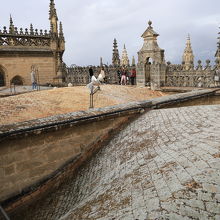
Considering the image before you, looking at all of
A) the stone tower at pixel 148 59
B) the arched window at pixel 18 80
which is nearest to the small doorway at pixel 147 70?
the stone tower at pixel 148 59

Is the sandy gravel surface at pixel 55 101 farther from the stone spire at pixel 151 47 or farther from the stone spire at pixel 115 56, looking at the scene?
the stone spire at pixel 115 56

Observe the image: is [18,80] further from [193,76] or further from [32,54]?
[193,76]

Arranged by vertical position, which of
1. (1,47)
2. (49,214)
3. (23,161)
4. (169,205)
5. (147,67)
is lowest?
(49,214)

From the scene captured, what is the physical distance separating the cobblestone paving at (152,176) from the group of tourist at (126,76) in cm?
1273

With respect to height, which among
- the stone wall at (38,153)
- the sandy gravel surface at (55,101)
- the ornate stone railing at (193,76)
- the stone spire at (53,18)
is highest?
the stone spire at (53,18)

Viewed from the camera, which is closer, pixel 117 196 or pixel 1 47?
pixel 117 196

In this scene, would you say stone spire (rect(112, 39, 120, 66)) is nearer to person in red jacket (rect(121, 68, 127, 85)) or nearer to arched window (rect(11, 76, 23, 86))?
person in red jacket (rect(121, 68, 127, 85))

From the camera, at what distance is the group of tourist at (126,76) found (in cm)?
1997

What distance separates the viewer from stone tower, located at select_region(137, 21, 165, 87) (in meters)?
17.0

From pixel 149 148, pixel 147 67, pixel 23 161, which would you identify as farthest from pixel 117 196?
pixel 147 67

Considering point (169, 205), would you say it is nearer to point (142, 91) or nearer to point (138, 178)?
point (138, 178)

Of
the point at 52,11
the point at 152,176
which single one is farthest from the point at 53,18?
the point at 152,176

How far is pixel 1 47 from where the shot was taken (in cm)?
2245

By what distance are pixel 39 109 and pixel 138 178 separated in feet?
24.0
